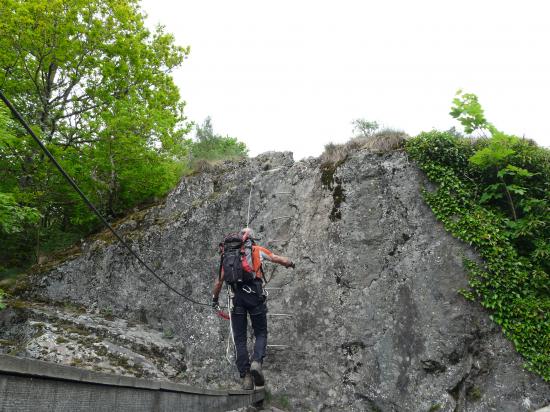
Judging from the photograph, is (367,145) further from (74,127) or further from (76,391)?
(74,127)

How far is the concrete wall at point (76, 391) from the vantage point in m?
2.25

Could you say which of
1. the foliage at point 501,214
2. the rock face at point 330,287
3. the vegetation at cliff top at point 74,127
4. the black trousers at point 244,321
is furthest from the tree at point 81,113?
the foliage at point 501,214

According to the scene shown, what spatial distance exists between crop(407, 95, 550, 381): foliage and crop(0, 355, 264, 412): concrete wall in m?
5.30

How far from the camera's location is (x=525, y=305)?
654cm

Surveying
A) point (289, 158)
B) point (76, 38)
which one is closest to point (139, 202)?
point (289, 158)

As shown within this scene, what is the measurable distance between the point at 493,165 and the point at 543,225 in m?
1.46

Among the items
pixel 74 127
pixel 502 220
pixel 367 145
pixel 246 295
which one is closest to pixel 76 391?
pixel 246 295

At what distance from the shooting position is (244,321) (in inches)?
266

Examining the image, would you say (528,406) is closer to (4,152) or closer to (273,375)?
(273,375)

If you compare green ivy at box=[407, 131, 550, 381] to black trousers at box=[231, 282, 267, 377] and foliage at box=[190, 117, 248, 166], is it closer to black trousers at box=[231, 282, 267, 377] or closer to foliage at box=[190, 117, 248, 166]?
black trousers at box=[231, 282, 267, 377]

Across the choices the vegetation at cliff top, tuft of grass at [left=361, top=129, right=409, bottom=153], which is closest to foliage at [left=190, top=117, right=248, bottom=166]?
the vegetation at cliff top

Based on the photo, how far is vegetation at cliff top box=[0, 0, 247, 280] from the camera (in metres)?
12.6

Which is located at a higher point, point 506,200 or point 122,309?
point 506,200

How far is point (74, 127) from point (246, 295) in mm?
11749
